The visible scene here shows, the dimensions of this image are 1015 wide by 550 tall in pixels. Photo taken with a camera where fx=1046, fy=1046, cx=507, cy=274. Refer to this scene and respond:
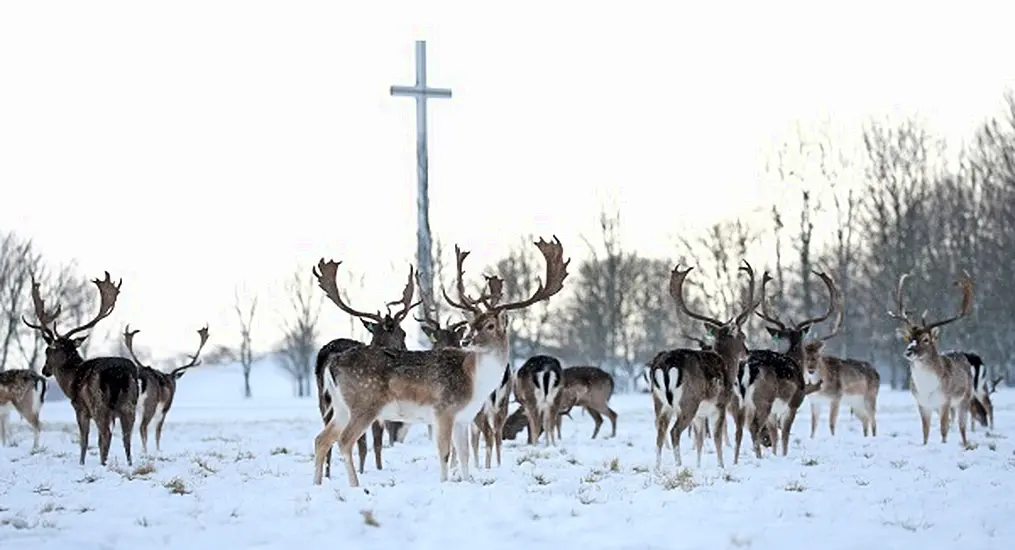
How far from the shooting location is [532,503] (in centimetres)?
809

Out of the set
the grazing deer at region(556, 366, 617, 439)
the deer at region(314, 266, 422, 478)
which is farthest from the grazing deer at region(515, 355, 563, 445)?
the deer at region(314, 266, 422, 478)

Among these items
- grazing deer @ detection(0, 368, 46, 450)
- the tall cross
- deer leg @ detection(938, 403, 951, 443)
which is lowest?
deer leg @ detection(938, 403, 951, 443)

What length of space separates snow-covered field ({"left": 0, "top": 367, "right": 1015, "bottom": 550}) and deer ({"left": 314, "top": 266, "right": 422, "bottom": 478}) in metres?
0.36

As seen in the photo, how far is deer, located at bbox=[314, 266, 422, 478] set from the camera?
11547 mm

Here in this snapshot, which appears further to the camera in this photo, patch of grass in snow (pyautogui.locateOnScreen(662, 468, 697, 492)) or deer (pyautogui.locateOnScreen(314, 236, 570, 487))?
deer (pyautogui.locateOnScreen(314, 236, 570, 487))

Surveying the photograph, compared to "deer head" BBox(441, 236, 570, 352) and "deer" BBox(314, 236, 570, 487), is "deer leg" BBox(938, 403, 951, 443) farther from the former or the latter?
"deer" BBox(314, 236, 570, 487)

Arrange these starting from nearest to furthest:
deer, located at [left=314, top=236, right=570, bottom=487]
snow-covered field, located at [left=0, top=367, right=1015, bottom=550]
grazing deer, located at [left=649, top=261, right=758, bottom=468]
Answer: snow-covered field, located at [left=0, top=367, right=1015, bottom=550], deer, located at [left=314, top=236, right=570, bottom=487], grazing deer, located at [left=649, top=261, right=758, bottom=468]

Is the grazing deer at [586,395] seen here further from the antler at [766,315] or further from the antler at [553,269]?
the antler at [553,269]

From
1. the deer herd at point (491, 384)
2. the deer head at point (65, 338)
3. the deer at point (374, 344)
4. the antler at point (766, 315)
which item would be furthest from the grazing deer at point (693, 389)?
the deer head at point (65, 338)

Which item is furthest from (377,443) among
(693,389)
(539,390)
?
(539,390)

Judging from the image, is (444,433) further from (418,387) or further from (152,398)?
(152,398)

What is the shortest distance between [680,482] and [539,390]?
7.90 metres

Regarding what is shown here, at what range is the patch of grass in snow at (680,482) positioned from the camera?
362 inches

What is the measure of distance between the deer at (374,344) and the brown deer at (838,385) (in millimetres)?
7171
